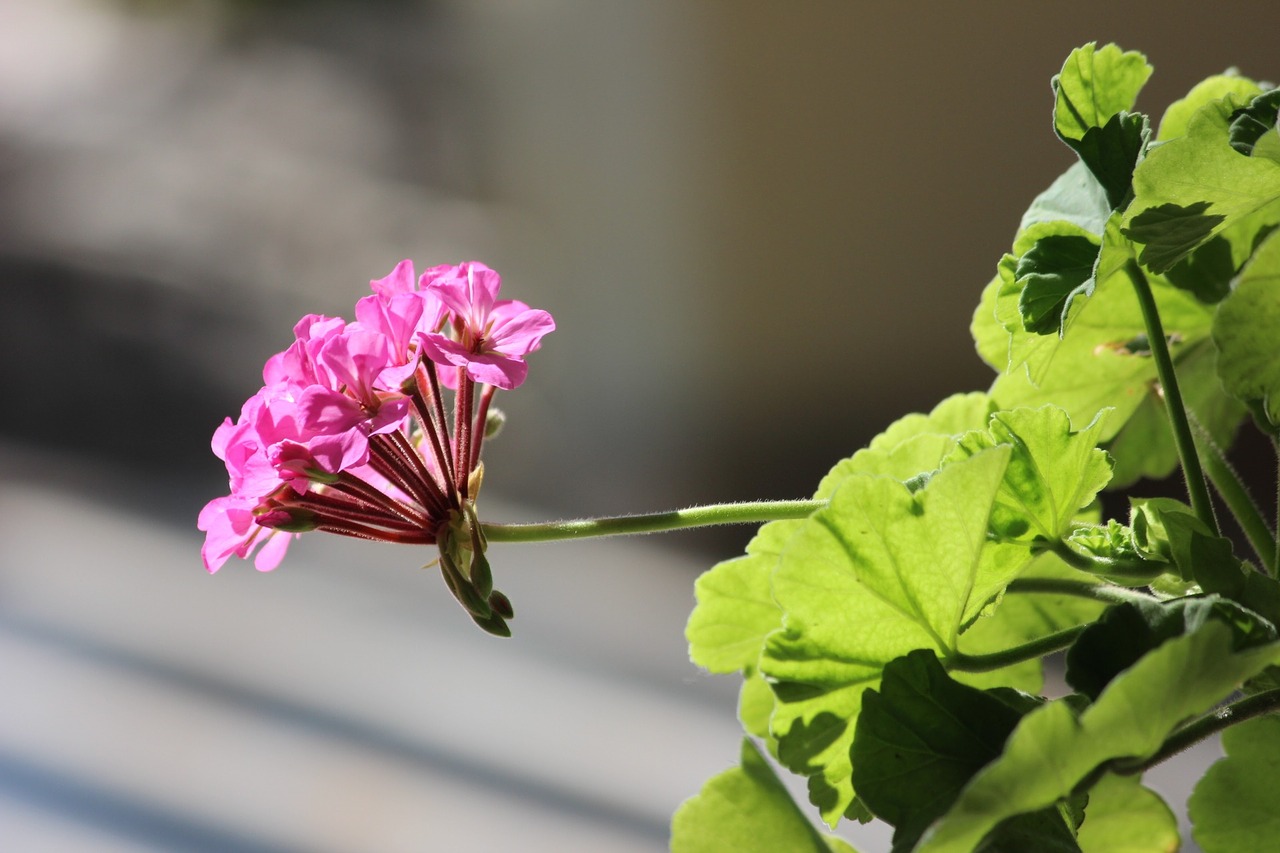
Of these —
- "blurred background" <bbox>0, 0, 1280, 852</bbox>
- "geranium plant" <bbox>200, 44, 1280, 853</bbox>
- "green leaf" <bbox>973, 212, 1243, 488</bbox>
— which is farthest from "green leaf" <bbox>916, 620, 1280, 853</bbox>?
"blurred background" <bbox>0, 0, 1280, 852</bbox>

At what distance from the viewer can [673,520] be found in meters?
0.34

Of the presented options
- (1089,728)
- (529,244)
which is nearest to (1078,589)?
(1089,728)

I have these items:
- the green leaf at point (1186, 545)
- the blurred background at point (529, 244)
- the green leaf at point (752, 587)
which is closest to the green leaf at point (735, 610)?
the green leaf at point (752, 587)

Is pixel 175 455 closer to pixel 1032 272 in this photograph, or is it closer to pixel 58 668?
pixel 58 668

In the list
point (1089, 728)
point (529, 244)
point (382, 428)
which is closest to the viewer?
point (1089, 728)

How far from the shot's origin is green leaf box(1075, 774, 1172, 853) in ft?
1.19

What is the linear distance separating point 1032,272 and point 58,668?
6.14 feet

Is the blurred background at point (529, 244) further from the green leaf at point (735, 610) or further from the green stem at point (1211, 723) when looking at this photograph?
the green stem at point (1211, 723)

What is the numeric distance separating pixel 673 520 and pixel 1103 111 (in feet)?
0.60

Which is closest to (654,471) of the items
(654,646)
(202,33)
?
(654,646)

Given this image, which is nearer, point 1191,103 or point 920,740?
point 920,740

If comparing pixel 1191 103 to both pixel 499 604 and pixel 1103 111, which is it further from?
pixel 499 604

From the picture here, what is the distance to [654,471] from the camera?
2652 millimetres

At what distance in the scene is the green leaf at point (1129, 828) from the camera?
0.36m
